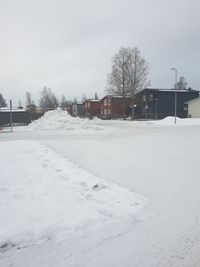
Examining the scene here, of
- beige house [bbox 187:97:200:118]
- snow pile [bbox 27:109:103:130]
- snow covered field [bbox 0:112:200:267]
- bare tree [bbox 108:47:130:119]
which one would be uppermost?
bare tree [bbox 108:47:130:119]

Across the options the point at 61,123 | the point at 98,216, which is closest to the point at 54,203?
the point at 98,216

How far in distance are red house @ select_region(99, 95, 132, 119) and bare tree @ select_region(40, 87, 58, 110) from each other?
77.6 feet

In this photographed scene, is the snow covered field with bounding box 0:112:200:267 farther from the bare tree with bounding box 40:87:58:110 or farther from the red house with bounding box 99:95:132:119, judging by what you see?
the bare tree with bounding box 40:87:58:110

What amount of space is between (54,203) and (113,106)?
67683 mm

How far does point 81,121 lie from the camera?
32562mm

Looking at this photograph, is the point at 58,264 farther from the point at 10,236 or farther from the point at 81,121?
the point at 81,121

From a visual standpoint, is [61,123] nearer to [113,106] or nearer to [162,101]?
[162,101]

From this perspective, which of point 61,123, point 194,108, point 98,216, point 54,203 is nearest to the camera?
point 98,216

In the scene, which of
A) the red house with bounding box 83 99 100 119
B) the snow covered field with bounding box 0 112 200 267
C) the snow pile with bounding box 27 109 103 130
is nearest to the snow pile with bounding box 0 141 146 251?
the snow covered field with bounding box 0 112 200 267

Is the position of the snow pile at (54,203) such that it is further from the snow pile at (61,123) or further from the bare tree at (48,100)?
the bare tree at (48,100)

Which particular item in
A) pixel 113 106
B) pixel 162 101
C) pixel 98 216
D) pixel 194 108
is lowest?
pixel 98 216

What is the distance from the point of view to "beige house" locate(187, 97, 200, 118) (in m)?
54.2

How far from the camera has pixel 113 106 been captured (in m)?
73.0

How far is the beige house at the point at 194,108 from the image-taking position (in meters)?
54.2
